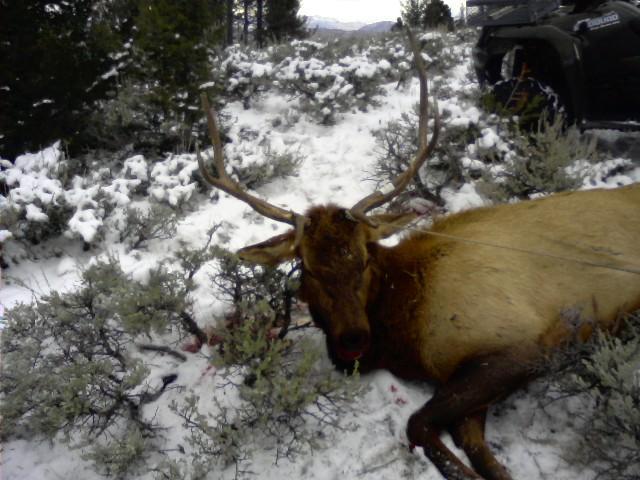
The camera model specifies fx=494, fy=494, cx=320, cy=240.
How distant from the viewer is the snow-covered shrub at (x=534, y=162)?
15.6ft

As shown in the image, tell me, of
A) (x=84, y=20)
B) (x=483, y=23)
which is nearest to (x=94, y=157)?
(x=84, y=20)

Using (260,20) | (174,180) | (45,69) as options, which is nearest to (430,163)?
(174,180)

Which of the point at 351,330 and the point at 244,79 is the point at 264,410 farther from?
the point at 244,79

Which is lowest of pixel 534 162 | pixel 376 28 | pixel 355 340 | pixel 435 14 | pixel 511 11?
pixel 355 340

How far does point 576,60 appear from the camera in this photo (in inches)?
208

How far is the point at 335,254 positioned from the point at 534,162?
2.97 meters

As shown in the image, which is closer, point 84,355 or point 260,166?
point 84,355

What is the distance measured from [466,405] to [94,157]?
18.1 ft

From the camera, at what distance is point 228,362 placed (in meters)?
2.90

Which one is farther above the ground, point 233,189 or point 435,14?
point 435,14

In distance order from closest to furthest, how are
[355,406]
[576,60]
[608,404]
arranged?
[608,404] → [355,406] → [576,60]

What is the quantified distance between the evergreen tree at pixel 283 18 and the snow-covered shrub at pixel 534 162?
15440 mm

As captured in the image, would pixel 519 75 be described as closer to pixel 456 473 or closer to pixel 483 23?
pixel 483 23

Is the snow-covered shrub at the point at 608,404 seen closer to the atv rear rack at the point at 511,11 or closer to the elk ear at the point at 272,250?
the elk ear at the point at 272,250
